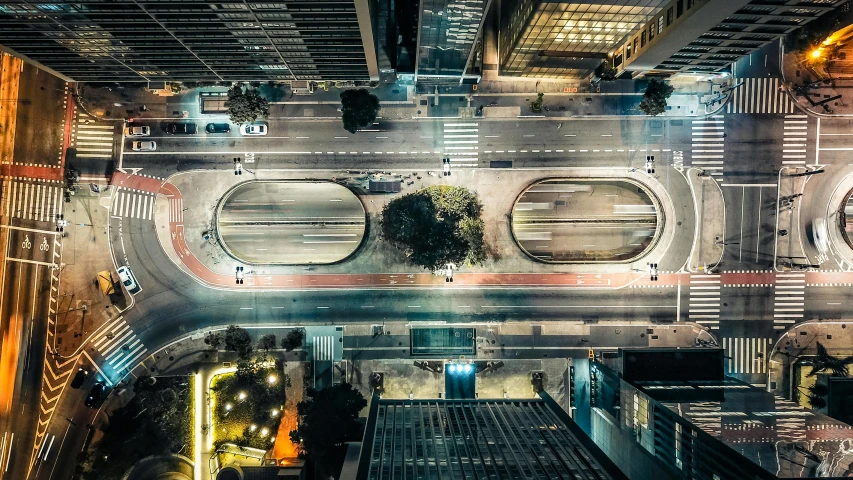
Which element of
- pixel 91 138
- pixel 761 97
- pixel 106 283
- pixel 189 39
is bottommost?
pixel 106 283

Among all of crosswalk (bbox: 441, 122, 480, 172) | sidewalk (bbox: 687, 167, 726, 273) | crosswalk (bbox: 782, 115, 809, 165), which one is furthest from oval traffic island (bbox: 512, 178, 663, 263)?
crosswalk (bbox: 782, 115, 809, 165)

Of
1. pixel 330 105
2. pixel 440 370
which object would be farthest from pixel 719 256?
pixel 330 105

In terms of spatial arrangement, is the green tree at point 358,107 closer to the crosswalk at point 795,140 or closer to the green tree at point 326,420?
the green tree at point 326,420

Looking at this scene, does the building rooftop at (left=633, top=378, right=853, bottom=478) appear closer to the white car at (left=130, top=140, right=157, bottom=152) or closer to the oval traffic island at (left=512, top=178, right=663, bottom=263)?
the oval traffic island at (left=512, top=178, right=663, bottom=263)

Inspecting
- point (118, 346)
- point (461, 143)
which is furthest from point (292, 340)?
point (461, 143)

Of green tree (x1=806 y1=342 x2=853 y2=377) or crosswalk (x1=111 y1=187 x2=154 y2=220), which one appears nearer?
crosswalk (x1=111 y1=187 x2=154 y2=220)

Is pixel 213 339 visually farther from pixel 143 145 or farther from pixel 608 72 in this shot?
pixel 608 72

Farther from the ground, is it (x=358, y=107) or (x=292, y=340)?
(x=358, y=107)
